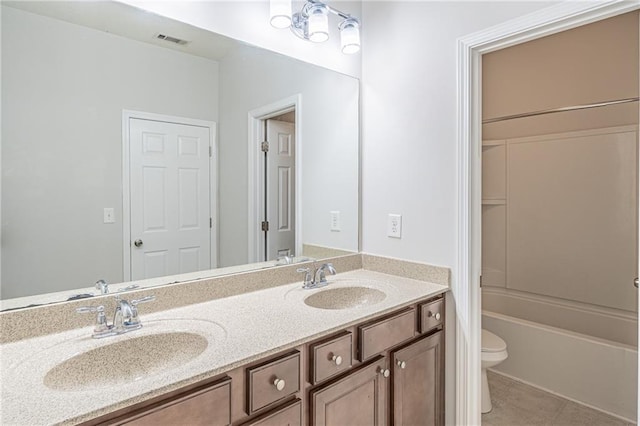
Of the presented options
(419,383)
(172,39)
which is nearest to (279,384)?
(419,383)

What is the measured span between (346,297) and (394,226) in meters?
0.47

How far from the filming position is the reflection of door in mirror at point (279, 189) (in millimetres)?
1846

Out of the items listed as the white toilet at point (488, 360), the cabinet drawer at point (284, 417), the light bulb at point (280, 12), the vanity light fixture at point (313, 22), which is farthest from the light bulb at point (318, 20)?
the white toilet at point (488, 360)

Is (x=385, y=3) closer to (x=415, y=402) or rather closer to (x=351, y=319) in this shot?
(x=351, y=319)

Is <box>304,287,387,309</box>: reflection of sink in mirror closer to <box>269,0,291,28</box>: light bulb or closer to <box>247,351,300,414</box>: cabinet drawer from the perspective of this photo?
<box>247,351,300,414</box>: cabinet drawer

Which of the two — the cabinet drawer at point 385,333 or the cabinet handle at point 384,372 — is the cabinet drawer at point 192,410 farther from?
the cabinet handle at point 384,372

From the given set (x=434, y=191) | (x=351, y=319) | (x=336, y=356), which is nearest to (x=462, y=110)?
(x=434, y=191)

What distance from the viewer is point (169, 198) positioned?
151 centimetres

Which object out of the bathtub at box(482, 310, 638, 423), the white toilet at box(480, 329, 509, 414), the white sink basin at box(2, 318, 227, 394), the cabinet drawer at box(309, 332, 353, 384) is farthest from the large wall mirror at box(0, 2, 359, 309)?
the bathtub at box(482, 310, 638, 423)

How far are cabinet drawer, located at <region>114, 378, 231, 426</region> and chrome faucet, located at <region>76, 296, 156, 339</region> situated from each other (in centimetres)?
41

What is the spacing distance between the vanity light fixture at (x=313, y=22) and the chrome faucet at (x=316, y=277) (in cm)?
110

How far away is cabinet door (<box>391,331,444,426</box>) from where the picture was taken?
1510 millimetres

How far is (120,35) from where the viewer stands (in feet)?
4.43

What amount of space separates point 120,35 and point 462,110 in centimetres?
145
